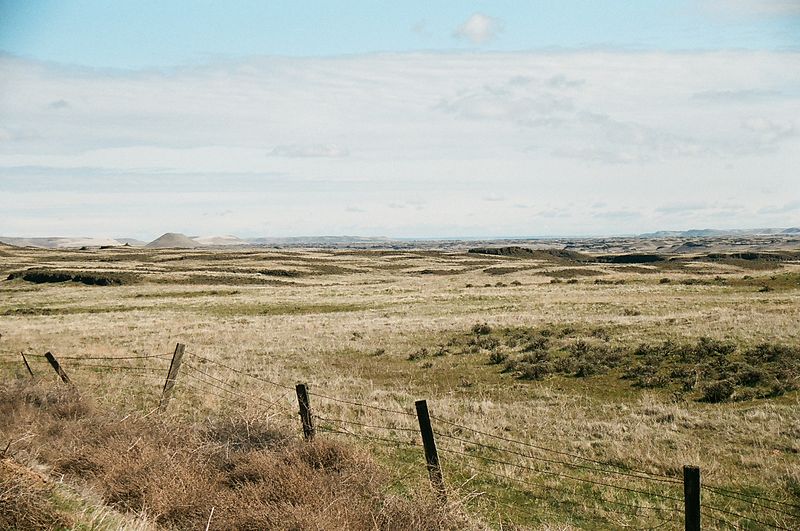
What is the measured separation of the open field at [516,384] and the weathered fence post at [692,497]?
172 centimetres

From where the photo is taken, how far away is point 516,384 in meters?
19.8

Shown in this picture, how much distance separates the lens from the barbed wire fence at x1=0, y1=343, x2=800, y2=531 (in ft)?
29.1

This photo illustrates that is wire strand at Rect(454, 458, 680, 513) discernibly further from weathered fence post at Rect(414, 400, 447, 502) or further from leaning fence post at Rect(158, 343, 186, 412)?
leaning fence post at Rect(158, 343, 186, 412)

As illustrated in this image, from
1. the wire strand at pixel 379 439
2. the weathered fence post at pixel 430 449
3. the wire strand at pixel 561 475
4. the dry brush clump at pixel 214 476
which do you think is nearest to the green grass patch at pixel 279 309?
the wire strand at pixel 379 439

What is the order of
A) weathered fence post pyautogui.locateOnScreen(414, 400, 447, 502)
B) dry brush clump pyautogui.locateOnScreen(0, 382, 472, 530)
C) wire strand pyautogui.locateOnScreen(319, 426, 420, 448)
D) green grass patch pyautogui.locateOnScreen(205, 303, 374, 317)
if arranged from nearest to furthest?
dry brush clump pyautogui.locateOnScreen(0, 382, 472, 530) → weathered fence post pyautogui.locateOnScreen(414, 400, 447, 502) → wire strand pyautogui.locateOnScreen(319, 426, 420, 448) → green grass patch pyautogui.locateOnScreen(205, 303, 374, 317)

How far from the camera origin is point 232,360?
23422 mm

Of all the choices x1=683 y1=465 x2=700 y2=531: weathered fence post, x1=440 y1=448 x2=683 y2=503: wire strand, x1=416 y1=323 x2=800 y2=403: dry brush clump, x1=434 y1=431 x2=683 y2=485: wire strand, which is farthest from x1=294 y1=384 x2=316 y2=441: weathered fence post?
x1=416 y1=323 x2=800 y2=403: dry brush clump

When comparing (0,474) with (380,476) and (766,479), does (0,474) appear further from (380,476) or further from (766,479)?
(766,479)

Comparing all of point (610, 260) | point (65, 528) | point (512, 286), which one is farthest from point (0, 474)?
point (610, 260)

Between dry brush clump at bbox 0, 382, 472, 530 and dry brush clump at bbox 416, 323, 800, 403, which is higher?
dry brush clump at bbox 0, 382, 472, 530

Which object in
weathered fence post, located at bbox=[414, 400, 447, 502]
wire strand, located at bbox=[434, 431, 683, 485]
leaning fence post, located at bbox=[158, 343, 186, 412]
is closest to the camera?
weathered fence post, located at bbox=[414, 400, 447, 502]

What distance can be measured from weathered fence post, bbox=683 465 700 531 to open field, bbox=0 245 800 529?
1722 mm

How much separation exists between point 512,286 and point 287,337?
3644 cm

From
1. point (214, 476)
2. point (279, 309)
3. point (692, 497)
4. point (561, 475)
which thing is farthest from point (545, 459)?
point (279, 309)
